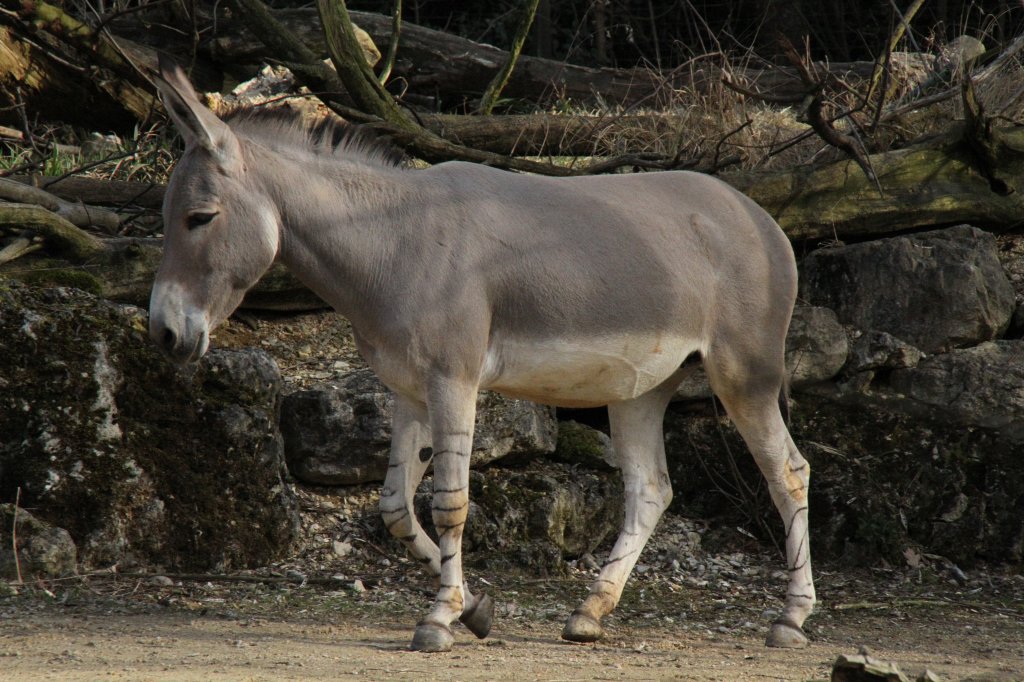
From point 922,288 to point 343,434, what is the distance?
148 inches

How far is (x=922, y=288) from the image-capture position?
729 centimetres

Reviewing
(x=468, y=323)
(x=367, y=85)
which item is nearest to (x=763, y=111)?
(x=367, y=85)

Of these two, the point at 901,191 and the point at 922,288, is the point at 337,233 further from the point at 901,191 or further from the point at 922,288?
the point at 901,191

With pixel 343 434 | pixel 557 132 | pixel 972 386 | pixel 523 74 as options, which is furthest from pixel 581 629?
pixel 523 74

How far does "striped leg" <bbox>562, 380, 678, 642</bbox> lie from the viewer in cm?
502

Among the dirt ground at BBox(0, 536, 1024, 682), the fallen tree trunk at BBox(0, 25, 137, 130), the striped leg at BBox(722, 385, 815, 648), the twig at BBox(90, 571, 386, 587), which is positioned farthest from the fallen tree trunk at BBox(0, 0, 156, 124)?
the striped leg at BBox(722, 385, 815, 648)

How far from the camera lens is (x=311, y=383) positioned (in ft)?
21.5

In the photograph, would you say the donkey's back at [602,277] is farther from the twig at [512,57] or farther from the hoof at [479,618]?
the twig at [512,57]

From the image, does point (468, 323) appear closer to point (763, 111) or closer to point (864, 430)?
point (864, 430)

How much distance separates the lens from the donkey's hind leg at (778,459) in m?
5.02

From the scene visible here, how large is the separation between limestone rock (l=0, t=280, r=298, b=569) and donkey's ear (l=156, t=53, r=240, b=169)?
1639 millimetres

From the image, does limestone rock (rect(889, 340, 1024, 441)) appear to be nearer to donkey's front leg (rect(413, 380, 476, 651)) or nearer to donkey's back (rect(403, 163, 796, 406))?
donkey's back (rect(403, 163, 796, 406))

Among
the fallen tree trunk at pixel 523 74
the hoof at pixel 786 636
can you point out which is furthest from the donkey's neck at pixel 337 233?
the fallen tree trunk at pixel 523 74

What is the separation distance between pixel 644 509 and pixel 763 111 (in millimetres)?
5446
